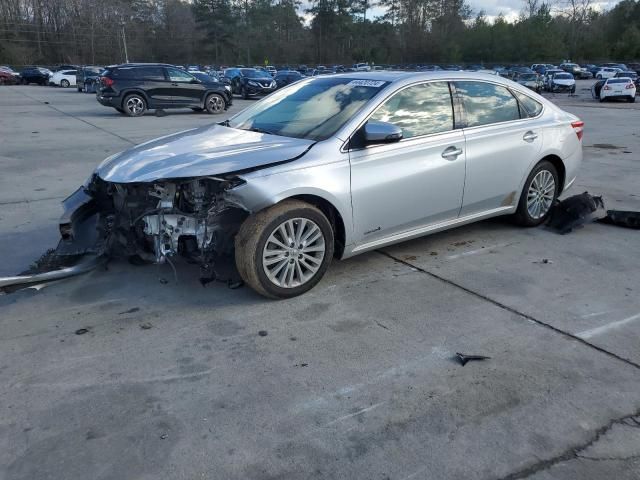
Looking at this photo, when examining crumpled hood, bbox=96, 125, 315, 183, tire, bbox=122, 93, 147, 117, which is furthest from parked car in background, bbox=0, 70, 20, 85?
crumpled hood, bbox=96, 125, 315, 183

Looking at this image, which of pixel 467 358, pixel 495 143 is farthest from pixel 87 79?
pixel 467 358

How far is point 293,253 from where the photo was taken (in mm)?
4188

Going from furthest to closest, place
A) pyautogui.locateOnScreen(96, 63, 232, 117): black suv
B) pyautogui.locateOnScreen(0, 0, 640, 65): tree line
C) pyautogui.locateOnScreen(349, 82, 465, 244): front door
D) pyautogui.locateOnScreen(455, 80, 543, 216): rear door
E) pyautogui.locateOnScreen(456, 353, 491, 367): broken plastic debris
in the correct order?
pyautogui.locateOnScreen(0, 0, 640, 65): tree line < pyautogui.locateOnScreen(96, 63, 232, 117): black suv < pyautogui.locateOnScreen(455, 80, 543, 216): rear door < pyautogui.locateOnScreen(349, 82, 465, 244): front door < pyautogui.locateOnScreen(456, 353, 491, 367): broken plastic debris

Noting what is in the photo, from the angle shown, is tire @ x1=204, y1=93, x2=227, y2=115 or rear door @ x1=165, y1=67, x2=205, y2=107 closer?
rear door @ x1=165, y1=67, x2=205, y2=107

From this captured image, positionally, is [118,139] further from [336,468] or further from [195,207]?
[336,468]

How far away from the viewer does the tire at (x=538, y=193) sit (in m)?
5.74

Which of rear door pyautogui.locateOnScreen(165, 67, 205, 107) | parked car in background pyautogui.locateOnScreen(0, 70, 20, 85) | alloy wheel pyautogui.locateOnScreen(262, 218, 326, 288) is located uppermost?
parked car in background pyautogui.locateOnScreen(0, 70, 20, 85)

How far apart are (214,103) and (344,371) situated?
18686mm

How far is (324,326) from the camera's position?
387cm

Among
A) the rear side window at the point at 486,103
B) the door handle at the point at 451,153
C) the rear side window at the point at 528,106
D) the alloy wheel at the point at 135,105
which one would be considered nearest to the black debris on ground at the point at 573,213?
the rear side window at the point at 528,106

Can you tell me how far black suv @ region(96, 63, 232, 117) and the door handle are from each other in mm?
16556

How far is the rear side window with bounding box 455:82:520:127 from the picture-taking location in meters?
5.16

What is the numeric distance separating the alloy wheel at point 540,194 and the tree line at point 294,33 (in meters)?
76.6

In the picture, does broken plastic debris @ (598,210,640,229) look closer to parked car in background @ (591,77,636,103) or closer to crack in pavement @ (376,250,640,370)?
crack in pavement @ (376,250,640,370)
